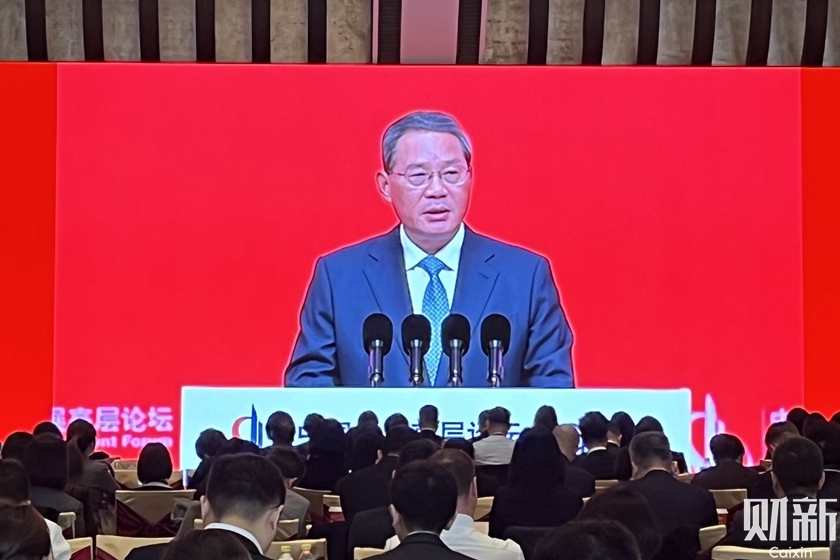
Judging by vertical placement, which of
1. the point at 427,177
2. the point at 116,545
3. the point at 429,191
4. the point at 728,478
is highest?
the point at 427,177

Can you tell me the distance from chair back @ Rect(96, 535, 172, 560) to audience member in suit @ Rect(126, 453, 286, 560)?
0.63 metres

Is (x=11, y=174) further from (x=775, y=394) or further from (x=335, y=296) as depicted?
(x=775, y=394)

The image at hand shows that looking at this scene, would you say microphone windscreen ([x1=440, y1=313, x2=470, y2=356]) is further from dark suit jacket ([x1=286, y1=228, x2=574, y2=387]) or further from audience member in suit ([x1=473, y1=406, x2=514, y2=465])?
audience member in suit ([x1=473, y1=406, x2=514, y2=465])

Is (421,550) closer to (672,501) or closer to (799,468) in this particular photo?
(799,468)

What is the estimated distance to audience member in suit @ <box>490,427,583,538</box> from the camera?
4746 millimetres

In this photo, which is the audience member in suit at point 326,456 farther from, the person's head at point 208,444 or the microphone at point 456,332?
the microphone at point 456,332

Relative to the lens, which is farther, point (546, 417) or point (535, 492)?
point (546, 417)

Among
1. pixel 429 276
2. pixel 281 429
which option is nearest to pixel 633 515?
pixel 281 429

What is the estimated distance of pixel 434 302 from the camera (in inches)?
412

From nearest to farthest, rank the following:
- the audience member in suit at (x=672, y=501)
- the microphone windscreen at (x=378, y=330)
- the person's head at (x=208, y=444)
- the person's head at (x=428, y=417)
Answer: the audience member in suit at (x=672, y=501), the person's head at (x=208, y=444), the person's head at (x=428, y=417), the microphone windscreen at (x=378, y=330)

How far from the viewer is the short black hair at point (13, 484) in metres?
3.83

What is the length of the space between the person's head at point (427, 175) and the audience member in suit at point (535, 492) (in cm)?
574

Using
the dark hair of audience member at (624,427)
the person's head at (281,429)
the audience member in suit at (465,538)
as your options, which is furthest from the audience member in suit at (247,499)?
the dark hair of audience member at (624,427)

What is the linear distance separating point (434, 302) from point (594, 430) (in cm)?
358
